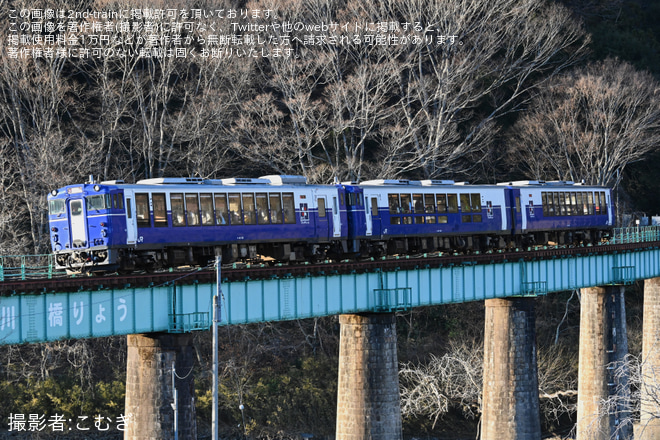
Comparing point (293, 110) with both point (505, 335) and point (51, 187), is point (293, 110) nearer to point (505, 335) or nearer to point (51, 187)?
point (51, 187)

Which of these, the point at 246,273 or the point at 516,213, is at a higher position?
the point at 516,213

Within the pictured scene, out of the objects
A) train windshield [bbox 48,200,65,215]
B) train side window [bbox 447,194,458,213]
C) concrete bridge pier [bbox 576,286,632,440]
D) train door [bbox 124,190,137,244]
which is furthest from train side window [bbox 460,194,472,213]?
A: train windshield [bbox 48,200,65,215]

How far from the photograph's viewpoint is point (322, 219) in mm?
37062

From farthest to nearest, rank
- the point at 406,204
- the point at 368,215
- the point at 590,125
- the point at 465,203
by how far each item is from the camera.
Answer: the point at 590,125 → the point at 465,203 → the point at 406,204 → the point at 368,215

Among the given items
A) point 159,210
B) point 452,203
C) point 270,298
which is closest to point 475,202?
point 452,203

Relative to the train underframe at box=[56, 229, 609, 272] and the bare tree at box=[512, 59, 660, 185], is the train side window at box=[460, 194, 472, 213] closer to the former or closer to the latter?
the train underframe at box=[56, 229, 609, 272]

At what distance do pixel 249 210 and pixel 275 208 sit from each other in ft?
4.42

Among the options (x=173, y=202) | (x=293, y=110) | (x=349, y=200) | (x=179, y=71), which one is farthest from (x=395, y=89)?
(x=173, y=202)

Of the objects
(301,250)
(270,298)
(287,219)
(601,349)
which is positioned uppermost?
(287,219)

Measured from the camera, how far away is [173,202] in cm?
3172

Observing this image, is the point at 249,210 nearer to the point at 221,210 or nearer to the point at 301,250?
the point at 221,210

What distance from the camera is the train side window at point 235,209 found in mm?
33531

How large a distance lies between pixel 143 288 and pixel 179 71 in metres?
29.4

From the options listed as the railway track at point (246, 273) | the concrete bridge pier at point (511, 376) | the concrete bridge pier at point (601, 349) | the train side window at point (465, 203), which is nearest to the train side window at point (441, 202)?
the train side window at point (465, 203)
